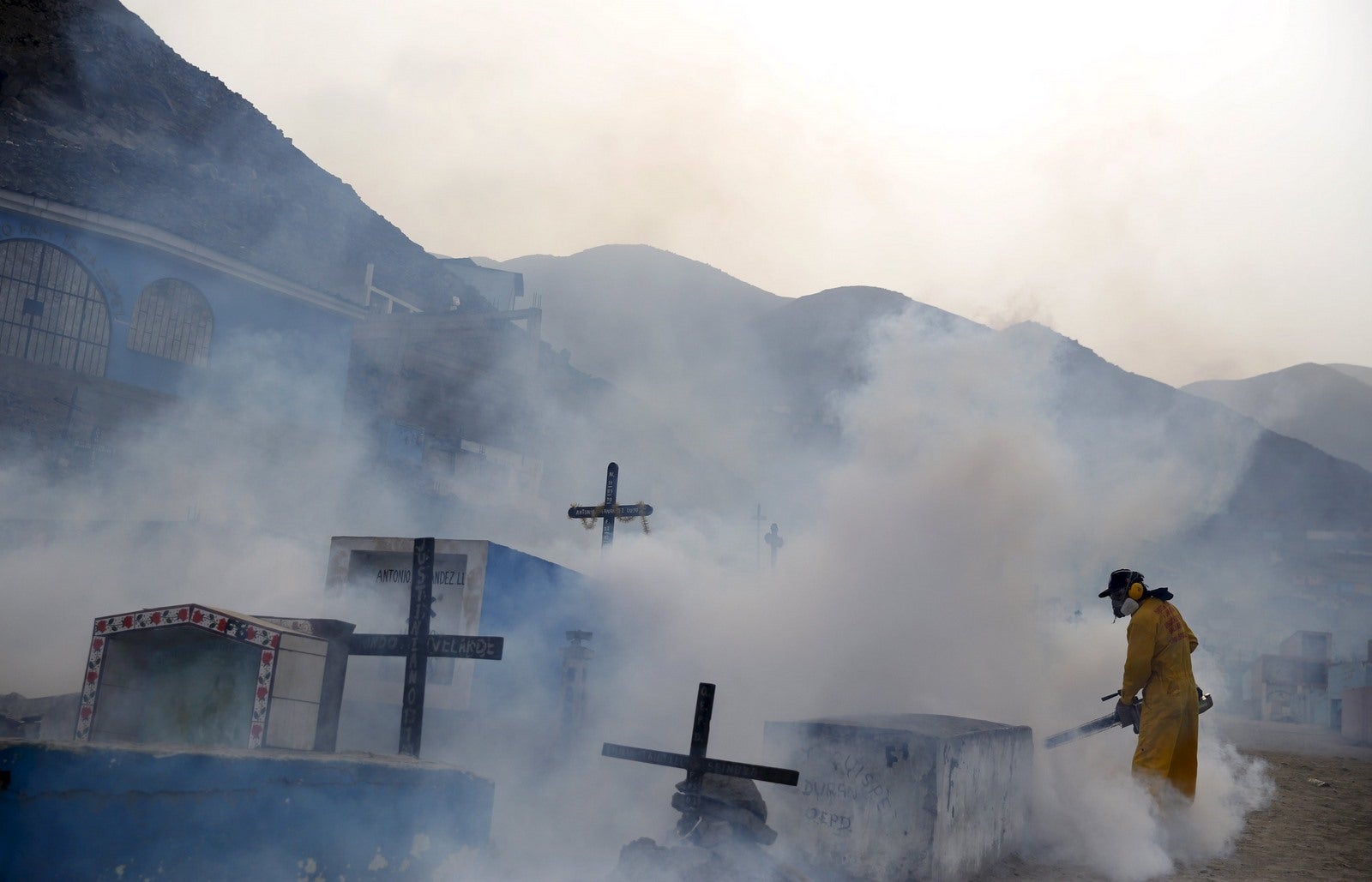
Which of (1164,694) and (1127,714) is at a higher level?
(1164,694)

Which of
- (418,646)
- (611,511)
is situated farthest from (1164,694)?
(611,511)

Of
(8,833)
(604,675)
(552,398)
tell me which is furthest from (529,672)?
(552,398)

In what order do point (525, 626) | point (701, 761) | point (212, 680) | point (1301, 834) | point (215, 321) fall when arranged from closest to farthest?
point (701, 761), point (212, 680), point (1301, 834), point (525, 626), point (215, 321)

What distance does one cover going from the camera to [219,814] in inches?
189

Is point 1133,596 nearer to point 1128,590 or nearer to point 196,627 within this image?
point 1128,590

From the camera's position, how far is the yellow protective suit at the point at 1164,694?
8938 mm

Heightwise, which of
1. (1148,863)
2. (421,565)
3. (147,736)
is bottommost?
(1148,863)

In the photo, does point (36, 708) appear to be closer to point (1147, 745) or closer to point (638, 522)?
point (1147, 745)

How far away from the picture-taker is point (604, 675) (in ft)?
37.3

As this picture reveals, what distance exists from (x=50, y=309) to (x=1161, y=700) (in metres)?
20.4

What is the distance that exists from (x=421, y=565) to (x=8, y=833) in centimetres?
324

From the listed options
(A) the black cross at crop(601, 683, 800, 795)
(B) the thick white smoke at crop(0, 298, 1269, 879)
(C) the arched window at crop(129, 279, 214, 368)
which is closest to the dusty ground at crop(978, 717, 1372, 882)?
(B) the thick white smoke at crop(0, 298, 1269, 879)

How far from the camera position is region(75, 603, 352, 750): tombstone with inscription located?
6473mm

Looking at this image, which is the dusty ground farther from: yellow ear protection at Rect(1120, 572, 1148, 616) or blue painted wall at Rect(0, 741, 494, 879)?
blue painted wall at Rect(0, 741, 494, 879)
